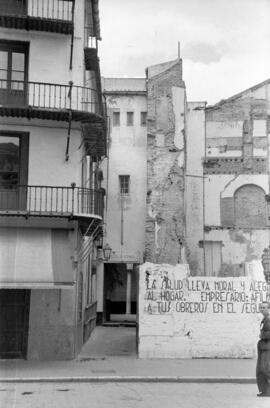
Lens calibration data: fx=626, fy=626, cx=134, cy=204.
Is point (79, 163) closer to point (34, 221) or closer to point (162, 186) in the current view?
point (34, 221)

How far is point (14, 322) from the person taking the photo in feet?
56.7

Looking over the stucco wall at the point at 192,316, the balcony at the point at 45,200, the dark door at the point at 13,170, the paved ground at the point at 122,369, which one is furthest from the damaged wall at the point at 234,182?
the dark door at the point at 13,170

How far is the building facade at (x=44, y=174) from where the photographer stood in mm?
16859

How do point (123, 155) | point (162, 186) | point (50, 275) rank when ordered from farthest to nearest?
point (123, 155) → point (162, 186) → point (50, 275)

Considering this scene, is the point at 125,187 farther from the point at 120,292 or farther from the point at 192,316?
the point at 192,316

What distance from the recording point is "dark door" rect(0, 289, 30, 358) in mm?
17156

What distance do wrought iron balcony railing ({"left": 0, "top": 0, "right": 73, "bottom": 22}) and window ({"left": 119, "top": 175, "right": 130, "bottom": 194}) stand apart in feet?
54.4

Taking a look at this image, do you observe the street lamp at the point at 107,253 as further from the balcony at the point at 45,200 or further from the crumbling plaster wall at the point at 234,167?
the balcony at the point at 45,200

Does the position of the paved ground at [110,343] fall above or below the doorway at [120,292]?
below

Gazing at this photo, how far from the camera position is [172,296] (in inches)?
691

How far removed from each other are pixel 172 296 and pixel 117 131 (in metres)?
18.7

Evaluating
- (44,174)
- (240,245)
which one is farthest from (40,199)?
(240,245)

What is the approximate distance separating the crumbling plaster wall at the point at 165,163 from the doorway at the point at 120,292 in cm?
259

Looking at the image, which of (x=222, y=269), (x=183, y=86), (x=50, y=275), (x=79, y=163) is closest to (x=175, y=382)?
(x=50, y=275)
